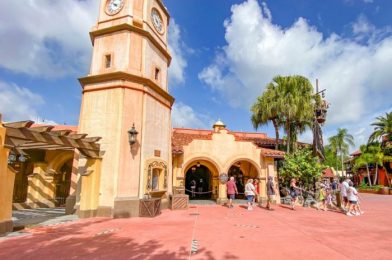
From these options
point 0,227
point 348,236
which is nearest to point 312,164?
point 348,236

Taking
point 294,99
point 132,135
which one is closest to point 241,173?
point 294,99

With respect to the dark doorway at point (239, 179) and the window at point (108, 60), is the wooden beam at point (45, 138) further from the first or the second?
the dark doorway at point (239, 179)

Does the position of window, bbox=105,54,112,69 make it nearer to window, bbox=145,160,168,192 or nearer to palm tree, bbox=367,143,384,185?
window, bbox=145,160,168,192

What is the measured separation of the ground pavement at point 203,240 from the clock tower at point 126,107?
150 cm

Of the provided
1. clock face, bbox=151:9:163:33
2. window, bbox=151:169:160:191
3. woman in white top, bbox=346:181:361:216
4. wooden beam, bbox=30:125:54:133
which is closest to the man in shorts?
woman in white top, bbox=346:181:361:216

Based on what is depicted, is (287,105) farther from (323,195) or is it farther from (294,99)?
(323,195)

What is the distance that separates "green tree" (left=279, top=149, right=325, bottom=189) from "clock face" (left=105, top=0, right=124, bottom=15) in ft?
44.1

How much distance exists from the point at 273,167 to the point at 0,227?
15064mm

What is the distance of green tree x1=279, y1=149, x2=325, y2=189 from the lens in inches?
682

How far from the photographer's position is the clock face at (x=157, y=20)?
14.4 m

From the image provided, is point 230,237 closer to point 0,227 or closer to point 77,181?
point 0,227

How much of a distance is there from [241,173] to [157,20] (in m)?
14.0

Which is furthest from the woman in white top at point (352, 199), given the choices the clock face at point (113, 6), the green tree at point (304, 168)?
the clock face at point (113, 6)

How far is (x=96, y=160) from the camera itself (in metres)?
11.4
